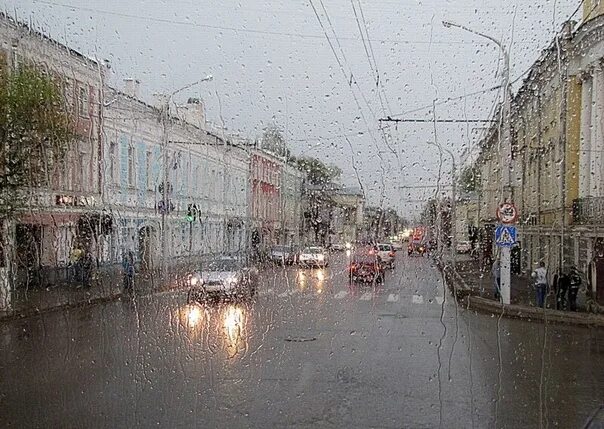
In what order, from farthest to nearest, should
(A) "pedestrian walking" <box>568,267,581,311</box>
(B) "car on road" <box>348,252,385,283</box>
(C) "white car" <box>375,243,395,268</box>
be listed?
(C) "white car" <box>375,243,395,268</box> → (B) "car on road" <box>348,252,385,283</box> → (A) "pedestrian walking" <box>568,267,581,311</box>

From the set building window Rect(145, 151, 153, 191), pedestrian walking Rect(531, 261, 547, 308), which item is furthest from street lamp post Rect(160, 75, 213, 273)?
pedestrian walking Rect(531, 261, 547, 308)

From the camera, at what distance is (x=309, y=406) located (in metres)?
7.02

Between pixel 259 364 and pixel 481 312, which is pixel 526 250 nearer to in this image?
pixel 481 312

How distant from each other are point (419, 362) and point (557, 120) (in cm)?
939

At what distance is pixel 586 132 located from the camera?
59.9ft

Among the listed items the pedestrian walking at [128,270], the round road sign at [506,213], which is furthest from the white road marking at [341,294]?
the pedestrian walking at [128,270]

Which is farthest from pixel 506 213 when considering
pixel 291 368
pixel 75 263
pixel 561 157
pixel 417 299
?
pixel 75 263

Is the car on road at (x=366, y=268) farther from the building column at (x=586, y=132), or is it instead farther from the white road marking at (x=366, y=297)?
the building column at (x=586, y=132)

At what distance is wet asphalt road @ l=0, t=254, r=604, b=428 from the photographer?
6734 mm

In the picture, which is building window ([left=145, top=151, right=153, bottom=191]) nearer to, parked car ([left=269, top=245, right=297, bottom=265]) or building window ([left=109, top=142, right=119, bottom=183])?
building window ([left=109, top=142, right=119, bottom=183])

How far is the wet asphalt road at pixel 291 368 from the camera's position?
22.1 feet

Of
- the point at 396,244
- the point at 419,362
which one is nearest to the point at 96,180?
the point at 419,362

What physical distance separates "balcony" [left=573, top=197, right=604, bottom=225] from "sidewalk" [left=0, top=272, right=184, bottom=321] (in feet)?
33.2

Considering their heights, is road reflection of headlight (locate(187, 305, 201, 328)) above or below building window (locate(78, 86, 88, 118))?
below
